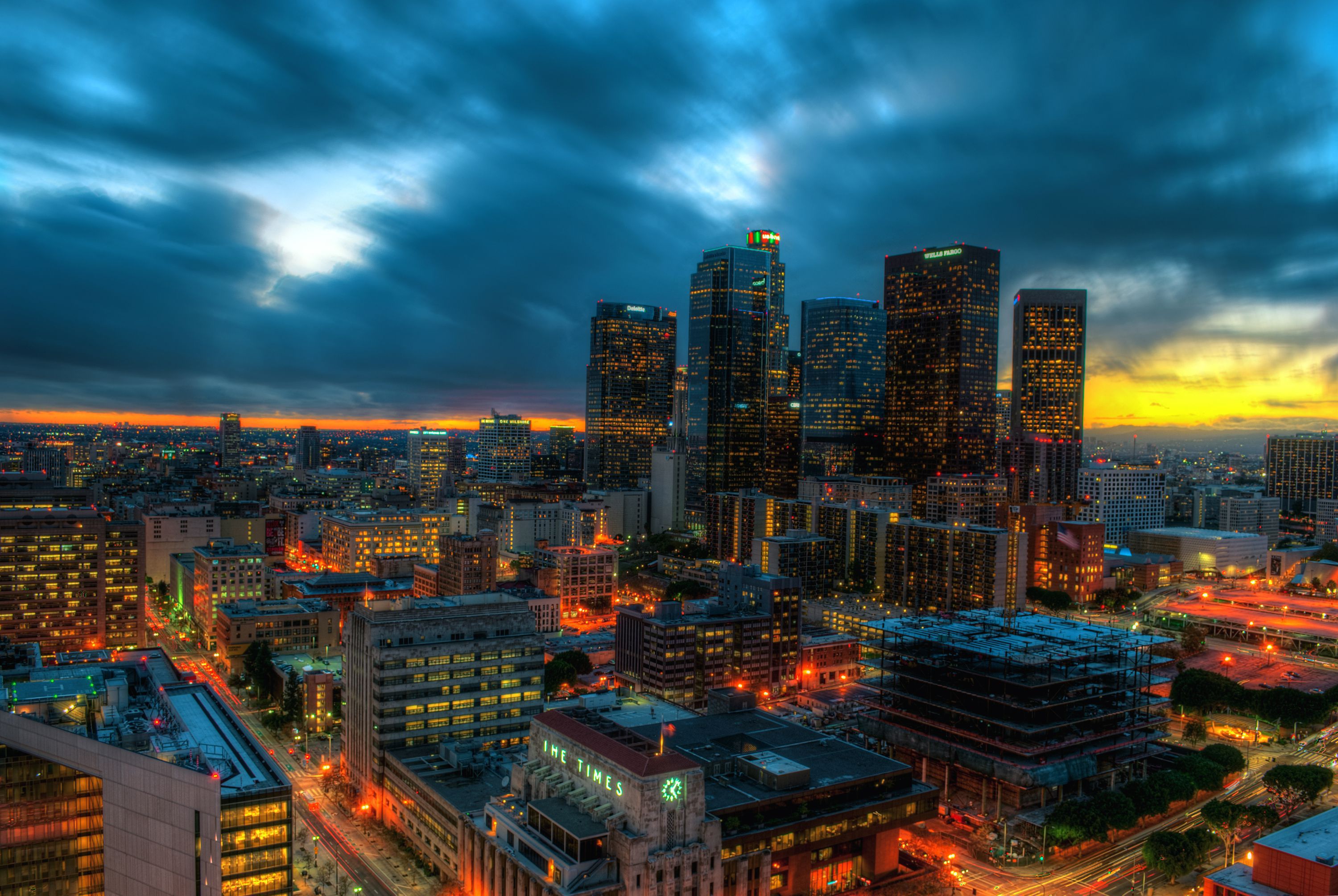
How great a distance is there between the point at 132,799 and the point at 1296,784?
97.8 m

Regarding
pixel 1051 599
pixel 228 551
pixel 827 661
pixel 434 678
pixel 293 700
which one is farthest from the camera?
pixel 1051 599

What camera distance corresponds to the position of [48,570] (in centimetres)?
13188

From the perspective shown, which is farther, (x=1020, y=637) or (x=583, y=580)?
(x=583, y=580)

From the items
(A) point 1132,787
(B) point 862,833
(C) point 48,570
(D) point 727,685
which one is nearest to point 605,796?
(B) point 862,833

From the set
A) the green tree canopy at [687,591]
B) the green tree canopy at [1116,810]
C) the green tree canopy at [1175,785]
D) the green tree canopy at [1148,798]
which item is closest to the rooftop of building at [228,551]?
the green tree canopy at [687,591]

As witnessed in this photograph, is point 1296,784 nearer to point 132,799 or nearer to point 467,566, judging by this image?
point 132,799

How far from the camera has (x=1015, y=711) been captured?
296ft

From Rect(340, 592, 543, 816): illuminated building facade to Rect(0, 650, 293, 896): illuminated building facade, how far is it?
18.2 meters

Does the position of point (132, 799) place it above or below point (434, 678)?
above

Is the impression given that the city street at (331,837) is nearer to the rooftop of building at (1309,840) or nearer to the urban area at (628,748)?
the urban area at (628,748)

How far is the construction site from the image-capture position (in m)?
86.9

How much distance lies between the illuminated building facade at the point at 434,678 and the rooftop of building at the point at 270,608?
56.0 meters

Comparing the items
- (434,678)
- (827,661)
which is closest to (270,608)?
(434,678)

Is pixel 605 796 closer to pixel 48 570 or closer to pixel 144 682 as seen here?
pixel 144 682
